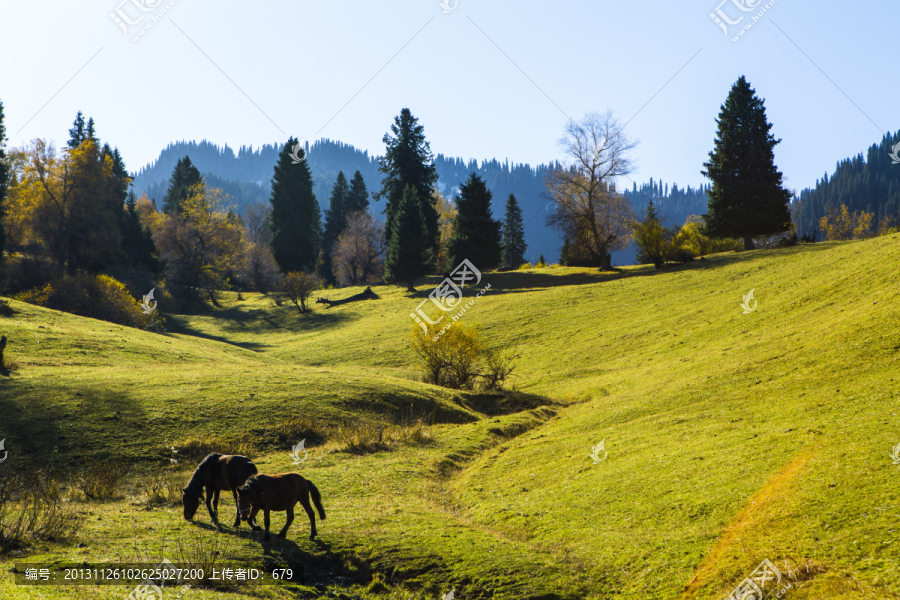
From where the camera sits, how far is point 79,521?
31.0 feet

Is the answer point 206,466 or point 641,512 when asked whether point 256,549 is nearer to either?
point 206,466

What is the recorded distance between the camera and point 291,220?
87062 mm

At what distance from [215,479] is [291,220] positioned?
266ft

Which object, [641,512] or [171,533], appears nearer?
[171,533]

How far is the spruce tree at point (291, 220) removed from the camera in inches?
3408

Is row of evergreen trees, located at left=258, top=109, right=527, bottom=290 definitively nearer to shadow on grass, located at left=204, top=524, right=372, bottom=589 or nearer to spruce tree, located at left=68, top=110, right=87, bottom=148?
spruce tree, located at left=68, top=110, right=87, bottom=148

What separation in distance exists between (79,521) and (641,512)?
11103 millimetres

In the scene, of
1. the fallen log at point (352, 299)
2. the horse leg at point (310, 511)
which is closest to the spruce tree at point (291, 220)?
the fallen log at point (352, 299)

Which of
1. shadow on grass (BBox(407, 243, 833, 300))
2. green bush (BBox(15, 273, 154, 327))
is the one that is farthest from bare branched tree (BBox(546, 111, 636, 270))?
green bush (BBox(15, 273, 154, 327))

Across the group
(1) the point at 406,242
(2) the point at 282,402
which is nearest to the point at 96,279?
(1) the point at 406,242

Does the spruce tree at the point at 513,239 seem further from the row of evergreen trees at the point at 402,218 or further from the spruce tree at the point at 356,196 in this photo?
the spruce tree at the point at 356,196

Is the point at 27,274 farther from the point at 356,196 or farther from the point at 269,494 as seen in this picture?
the point at 356,196

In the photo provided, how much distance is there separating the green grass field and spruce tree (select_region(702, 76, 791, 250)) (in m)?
22.5

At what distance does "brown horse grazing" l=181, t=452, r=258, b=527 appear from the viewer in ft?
34.2
